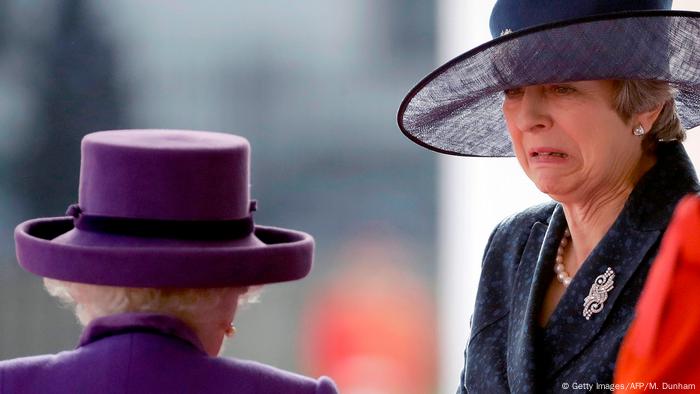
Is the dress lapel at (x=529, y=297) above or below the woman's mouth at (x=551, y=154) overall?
below

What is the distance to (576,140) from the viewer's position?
1838 millimetres

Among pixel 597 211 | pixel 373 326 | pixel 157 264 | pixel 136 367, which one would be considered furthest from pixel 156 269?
pixel 373 326

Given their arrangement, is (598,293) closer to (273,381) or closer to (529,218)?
(529,218)

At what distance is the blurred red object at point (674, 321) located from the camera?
96cm

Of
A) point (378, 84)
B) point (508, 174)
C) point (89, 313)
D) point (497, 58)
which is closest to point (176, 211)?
point (89, 313)

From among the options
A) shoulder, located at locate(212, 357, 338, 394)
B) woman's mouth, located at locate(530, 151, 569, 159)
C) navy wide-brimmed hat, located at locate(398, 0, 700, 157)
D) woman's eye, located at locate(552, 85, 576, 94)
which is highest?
navy wide-brimmed hat, located at locate(398, 0, 700, 157)

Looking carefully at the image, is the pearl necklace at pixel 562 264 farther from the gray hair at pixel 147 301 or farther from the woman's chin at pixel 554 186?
the gray hair at pixel 147 301

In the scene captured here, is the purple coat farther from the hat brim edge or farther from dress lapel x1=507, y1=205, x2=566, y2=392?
dress lapel x1=507, y1=205, x2=566, y2=392

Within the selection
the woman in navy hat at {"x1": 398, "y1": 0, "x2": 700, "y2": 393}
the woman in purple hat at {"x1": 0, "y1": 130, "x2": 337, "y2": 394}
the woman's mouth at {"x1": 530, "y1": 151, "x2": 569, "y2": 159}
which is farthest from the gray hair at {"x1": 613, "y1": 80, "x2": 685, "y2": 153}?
the woman in purple hat at {"x1": 0, "y1": 130, "x2": 337, "y2": 394}

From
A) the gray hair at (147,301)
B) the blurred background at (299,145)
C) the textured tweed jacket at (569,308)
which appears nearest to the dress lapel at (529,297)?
the textured tweed jacket at (569,308)

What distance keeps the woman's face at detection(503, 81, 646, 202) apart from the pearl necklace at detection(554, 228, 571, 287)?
101mm

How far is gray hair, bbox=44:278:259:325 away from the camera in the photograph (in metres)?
1.46

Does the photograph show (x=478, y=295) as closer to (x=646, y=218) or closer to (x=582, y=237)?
(x=582, y=237)

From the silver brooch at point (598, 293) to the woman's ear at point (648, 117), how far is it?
250 millimetres
